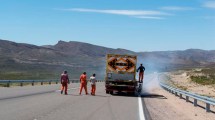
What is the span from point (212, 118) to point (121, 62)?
1503cm

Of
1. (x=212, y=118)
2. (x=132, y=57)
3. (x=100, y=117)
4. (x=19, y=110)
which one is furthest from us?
(x=132, y=57)

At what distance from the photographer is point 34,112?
1731 centimetres

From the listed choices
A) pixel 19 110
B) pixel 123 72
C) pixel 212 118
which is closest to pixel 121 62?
pixel 123 72

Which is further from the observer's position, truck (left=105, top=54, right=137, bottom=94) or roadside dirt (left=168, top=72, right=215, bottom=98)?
roadside dirt (left=168, top=72, right=215, bottom=98)

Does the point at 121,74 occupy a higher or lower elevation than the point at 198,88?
higher

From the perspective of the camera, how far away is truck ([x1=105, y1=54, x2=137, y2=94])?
33281mm

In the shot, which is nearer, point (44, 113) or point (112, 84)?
point (44, 113)

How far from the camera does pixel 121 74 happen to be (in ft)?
111

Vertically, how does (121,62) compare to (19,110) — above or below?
above

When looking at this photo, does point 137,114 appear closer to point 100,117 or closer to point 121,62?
point 100,117

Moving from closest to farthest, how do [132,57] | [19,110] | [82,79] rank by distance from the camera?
1. [19,110]
2. [82,79]
3. [132,57]

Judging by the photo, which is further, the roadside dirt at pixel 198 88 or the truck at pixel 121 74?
the roadside dirt at pixel 198 88

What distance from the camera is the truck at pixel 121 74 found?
3328 centimetres

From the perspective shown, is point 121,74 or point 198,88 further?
point 198,88
